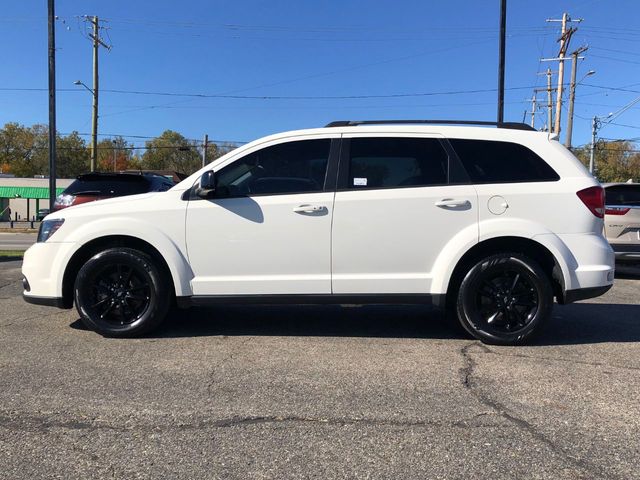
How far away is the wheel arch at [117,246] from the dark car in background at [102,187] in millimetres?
4059

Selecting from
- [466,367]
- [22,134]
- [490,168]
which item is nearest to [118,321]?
[466,367]

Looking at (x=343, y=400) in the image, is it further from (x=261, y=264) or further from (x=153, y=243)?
(x=153, y=243)

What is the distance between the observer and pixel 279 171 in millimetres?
5074

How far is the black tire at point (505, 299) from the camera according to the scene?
4.87m

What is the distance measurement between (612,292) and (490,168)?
4.48 meters

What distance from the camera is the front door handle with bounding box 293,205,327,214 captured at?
4902 millimetres

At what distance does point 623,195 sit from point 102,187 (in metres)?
9.00

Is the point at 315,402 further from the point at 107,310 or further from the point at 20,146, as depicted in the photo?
the point at 20,146

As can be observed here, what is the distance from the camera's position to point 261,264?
4.95m

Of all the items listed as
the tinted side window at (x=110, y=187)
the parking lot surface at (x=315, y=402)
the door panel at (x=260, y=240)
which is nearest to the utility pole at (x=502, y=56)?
the tinted side window at (x=110, y=187)

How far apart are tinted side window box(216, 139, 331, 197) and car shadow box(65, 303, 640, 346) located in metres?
1.46

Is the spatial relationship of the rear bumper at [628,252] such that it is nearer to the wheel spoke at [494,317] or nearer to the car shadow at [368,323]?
the car shadow at [368,323]

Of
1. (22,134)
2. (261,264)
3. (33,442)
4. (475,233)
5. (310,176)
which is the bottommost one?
(33,442)

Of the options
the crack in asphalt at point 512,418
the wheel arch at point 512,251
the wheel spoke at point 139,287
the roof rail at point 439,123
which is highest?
the roof rail at point 439,123
